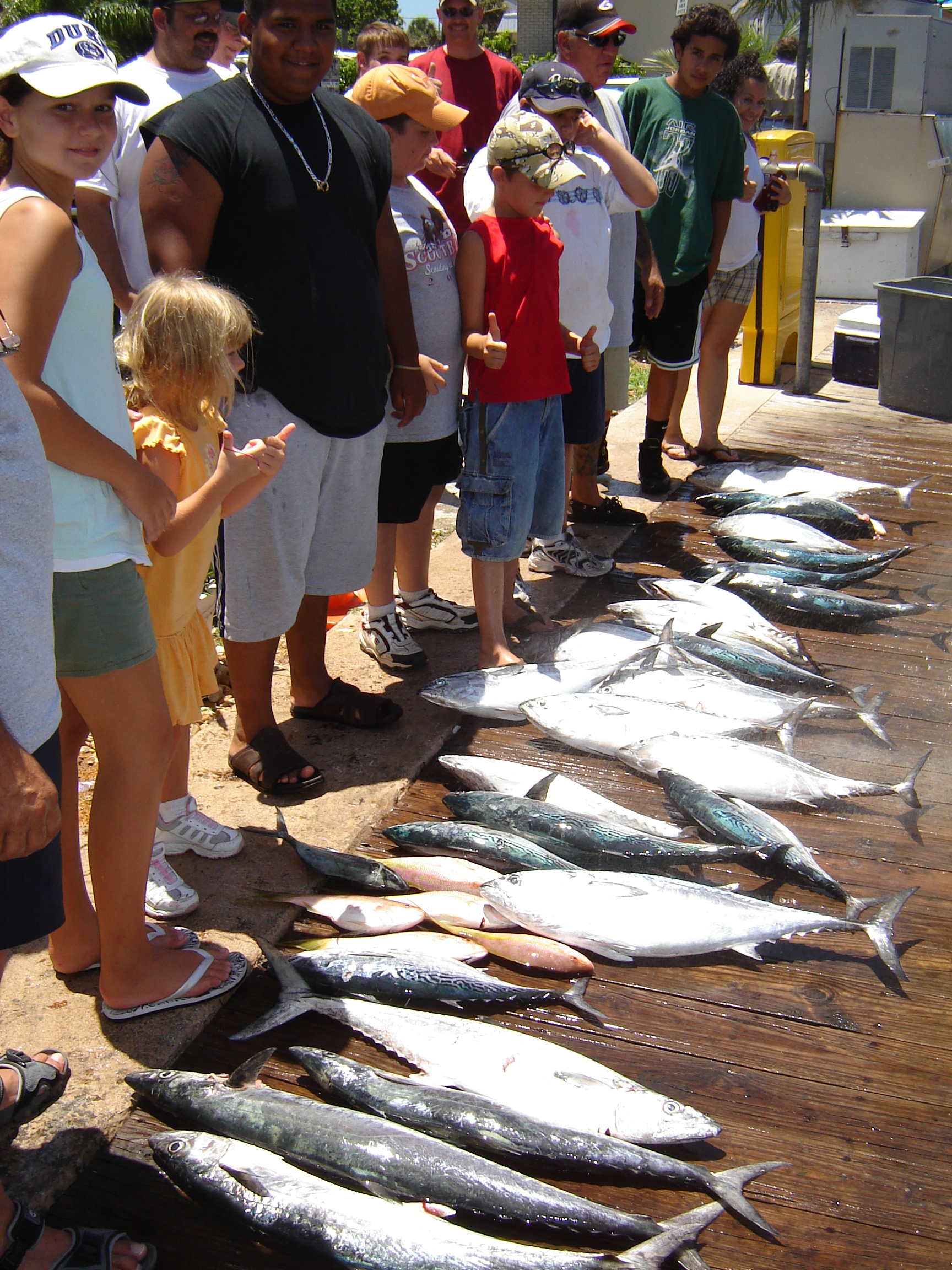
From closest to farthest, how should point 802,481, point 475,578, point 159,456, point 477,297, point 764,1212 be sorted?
point 764,1212, point 159,456, point 477,297, point 475,578, point 802,481

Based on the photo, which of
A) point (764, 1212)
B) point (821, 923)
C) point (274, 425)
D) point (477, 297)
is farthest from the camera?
point (477, 297)

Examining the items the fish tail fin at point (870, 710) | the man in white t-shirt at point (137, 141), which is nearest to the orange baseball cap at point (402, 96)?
the man in white t-shirt at point (137, 141)

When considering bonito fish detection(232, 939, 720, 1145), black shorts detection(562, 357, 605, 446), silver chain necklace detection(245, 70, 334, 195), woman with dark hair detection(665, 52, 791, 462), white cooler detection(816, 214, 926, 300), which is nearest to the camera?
bonito fish detection(232, 939, 720, 1145)

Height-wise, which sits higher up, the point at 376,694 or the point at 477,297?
the point at 477,297

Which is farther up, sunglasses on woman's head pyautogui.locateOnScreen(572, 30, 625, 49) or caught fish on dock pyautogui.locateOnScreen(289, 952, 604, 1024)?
sunglasses on woman's head pyautogui.locateOnScreen(572, 30, 625, 49)

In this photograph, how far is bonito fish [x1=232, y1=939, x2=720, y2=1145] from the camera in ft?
6.78

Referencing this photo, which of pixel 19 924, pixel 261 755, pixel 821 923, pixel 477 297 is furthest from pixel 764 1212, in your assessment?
pixel 477 297

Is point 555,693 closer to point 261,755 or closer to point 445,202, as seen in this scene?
point 261,755

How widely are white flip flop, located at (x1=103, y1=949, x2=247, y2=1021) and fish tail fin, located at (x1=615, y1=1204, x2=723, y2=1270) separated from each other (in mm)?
1050

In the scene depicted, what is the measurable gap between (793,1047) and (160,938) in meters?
1.47

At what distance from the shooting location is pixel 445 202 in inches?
199

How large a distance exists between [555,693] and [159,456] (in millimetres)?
1780

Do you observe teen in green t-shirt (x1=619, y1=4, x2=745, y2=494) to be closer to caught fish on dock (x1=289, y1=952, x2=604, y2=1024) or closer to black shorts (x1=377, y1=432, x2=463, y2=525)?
black shorts (x1=377, y1=432, x2=463, y2=525)

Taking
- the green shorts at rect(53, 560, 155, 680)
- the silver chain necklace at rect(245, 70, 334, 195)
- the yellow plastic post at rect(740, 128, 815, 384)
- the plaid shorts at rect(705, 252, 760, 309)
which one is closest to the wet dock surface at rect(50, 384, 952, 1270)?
the green shorts at rect(53, 560, 155, 680)
